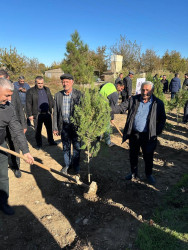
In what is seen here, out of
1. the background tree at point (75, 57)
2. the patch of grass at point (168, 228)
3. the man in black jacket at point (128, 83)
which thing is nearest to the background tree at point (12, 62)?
the background tree at point (75, 57)

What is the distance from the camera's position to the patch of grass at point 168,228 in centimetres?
219

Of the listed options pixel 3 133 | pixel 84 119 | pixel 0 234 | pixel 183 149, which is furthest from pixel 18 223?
pixel 183 149

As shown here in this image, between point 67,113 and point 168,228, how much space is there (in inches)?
105

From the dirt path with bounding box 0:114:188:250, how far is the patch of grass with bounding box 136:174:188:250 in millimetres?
139

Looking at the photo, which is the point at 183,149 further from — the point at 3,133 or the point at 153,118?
the point at 3,133

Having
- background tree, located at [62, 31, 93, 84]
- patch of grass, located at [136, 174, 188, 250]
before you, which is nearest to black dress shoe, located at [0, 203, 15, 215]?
patch of grass, located at [136, 174, 188, 250]

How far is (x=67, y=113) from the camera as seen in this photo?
12.0ft

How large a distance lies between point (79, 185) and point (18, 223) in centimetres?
124

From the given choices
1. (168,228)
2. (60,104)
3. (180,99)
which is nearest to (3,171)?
(60,104)

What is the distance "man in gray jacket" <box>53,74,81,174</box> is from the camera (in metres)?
3.51

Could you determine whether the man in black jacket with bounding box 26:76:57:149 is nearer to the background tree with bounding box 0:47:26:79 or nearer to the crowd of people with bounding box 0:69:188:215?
the crowd of people with bounding box 0:69:188:215

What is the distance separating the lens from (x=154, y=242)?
2248 mm

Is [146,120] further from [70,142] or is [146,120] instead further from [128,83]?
[128,83]

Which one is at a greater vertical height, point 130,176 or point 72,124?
point 72,124
